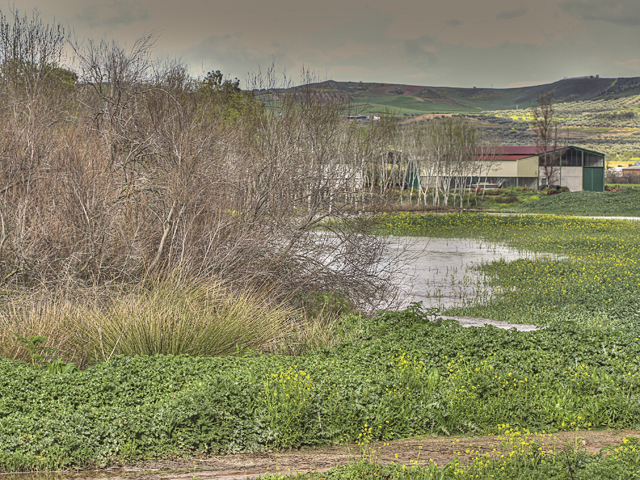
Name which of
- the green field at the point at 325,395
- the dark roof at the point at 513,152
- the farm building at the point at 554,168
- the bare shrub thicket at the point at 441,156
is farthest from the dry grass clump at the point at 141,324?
the dark roof at the point at 513,152

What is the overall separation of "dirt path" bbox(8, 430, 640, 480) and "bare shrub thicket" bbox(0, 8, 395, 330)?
4162 millimetres

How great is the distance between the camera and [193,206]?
1027cm

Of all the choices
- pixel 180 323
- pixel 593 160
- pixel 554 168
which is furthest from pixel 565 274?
pixel 593 160

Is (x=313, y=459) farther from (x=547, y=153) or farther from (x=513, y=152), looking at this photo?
(x=513, y=152)

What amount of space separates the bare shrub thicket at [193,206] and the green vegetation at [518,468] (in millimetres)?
4984

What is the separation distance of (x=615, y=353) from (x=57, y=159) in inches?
360

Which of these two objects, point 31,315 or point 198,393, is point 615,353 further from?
point 31,315

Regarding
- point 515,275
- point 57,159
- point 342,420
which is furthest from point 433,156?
point 342,420

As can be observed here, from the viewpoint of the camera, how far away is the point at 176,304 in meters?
8.06

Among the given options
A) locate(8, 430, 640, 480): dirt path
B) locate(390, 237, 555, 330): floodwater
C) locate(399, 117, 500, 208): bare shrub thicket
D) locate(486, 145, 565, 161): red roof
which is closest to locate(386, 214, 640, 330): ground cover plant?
locate(390, 237, 555, 330): floodwater

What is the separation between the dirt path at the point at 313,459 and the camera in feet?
16.3

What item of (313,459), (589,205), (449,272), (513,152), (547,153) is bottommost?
(313,459)

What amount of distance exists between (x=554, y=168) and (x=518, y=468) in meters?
62.6

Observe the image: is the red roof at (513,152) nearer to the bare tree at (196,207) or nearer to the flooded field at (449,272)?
the flooded field at (449,272)
